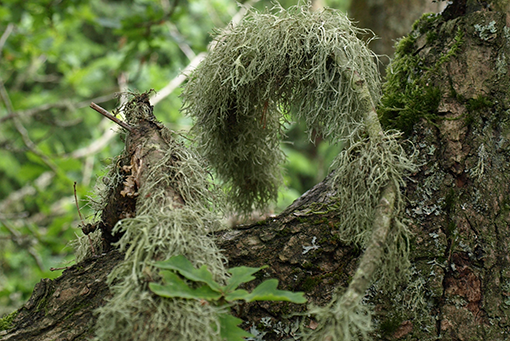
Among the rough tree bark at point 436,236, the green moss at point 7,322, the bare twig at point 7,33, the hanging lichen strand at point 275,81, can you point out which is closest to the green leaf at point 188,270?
the rough tree bark at point 436,236

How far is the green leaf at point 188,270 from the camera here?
665 mm

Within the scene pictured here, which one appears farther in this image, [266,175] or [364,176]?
[266,175]

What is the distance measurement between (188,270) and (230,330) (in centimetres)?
12

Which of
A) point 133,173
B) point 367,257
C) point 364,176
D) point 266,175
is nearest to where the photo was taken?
point 367,257

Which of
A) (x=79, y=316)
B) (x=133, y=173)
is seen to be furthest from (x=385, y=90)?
(x=79, y=316)

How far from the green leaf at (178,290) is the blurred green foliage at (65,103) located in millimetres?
525

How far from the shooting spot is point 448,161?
1.00m

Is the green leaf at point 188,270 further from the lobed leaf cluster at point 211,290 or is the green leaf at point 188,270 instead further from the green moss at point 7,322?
the green moss at point 7,322

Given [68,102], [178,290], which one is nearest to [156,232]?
[178,290]

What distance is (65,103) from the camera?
2498 mm

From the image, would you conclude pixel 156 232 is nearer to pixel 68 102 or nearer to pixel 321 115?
pixel 321 115

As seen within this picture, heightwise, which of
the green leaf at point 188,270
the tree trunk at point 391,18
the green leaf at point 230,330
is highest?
the tree trunk at point 391,18

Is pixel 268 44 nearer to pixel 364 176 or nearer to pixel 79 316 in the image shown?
pixel 364 176

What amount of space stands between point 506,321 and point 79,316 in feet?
3.15
